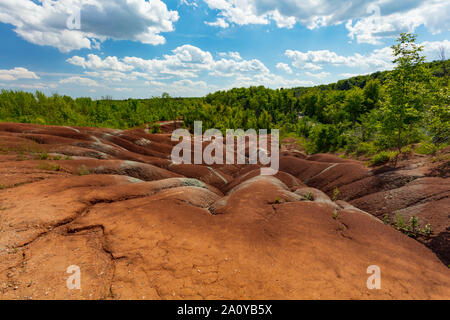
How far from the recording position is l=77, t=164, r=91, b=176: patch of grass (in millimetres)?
12930

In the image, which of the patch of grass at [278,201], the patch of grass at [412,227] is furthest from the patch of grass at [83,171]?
the patch of grass at [412,227]

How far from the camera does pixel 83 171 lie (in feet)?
42.9

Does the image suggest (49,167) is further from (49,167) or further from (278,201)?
(278,201)

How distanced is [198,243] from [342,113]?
191 feet

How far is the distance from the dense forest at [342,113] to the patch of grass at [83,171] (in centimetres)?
2090

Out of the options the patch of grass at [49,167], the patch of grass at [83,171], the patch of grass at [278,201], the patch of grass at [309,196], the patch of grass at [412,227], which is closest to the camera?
the patch of grass at [412,227]

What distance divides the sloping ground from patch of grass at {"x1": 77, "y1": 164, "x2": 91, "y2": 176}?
133cm

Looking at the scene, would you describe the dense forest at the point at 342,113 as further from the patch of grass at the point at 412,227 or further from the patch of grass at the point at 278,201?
the patch of grass at the point at 278,201

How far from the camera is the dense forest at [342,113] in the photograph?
48.9ft

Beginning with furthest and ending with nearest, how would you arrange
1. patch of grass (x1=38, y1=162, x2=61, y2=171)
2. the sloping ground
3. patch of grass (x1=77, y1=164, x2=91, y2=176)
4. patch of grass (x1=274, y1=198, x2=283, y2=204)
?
1. patch of grass (x1=77, y1=164, x2=91, y2=176)
2. patch of grass (x1=38, y1=162, x2=61, y2=171)
3. patch of grass (x1=274, y1=198, x2=283, y2=204)
4. the sloping ground

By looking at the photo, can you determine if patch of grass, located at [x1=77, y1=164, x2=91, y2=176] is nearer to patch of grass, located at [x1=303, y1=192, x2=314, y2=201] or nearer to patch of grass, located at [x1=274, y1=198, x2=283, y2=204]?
patch of grass, located at [x1=274, y1=198, x2=283, y2=204]

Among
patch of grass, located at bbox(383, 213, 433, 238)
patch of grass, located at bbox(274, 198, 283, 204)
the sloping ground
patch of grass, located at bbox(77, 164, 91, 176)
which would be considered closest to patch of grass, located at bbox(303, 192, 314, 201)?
the sloping ground

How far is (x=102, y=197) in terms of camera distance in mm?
8758
